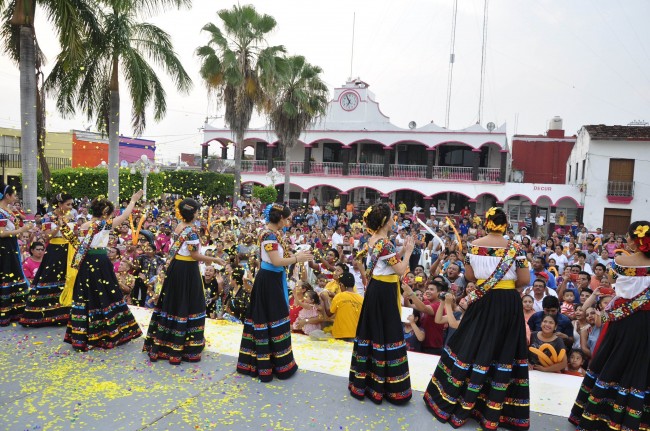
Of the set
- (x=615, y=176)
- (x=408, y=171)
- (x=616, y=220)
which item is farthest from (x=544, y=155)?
(x=408, y=171)

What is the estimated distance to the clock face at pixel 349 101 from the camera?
29.8m

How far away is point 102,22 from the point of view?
13.3 meters

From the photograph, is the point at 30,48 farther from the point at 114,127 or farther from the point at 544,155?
the point at 544,155

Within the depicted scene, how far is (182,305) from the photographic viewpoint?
5133 millimetres

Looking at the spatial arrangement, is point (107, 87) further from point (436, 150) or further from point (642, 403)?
point (436, 150)

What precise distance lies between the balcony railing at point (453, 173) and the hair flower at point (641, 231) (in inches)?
990

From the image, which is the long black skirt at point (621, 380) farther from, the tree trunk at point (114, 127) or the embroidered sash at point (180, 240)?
the tree trunk at point (114, 127)

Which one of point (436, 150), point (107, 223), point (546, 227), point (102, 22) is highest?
point (102, 22)

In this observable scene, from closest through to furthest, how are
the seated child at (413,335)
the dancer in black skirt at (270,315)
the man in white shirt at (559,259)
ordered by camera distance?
1. the dancer in black skirt at (270,315)
2. the seated child at (413,335)
3. the man in white shirt at (559,259)

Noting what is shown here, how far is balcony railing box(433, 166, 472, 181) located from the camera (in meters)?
28.3

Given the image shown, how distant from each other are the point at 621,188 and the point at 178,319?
24048mm

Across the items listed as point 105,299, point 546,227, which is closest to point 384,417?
point 105,299

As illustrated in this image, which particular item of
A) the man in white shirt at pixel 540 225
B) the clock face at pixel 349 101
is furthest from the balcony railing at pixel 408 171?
the man in white shirt at pixel 540 225

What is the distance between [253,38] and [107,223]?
53.8 feet
